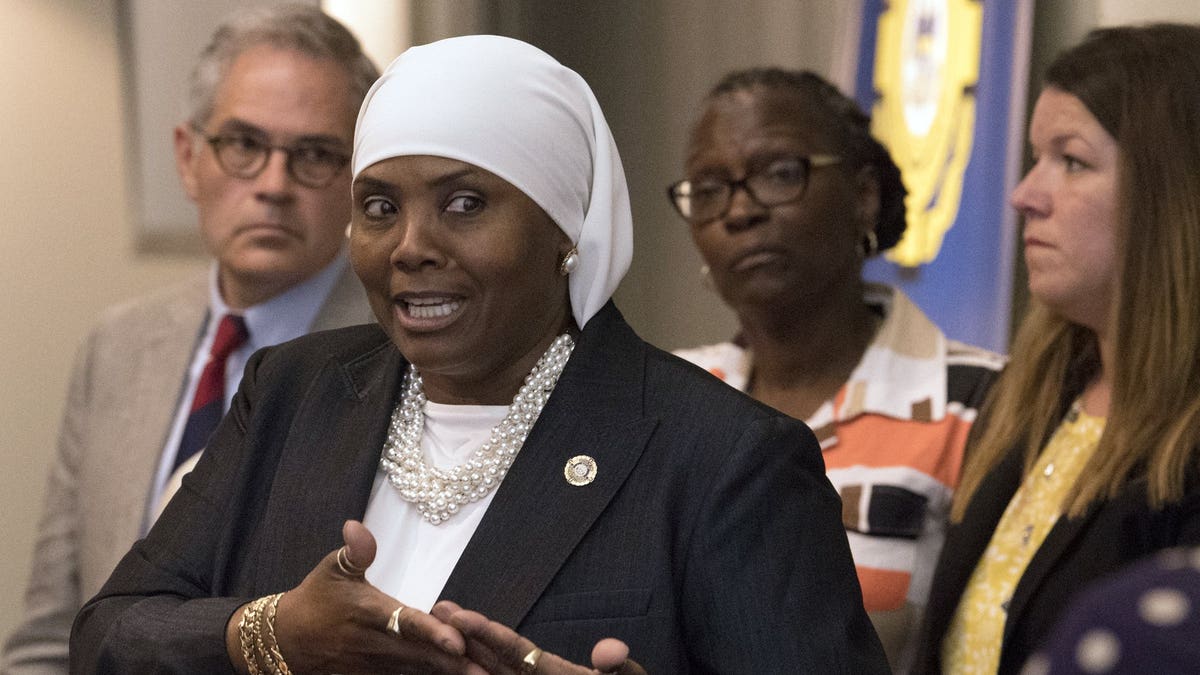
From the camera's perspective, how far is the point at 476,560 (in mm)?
1867

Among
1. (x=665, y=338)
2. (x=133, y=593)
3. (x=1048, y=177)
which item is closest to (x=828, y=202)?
(x=1048, y=177)

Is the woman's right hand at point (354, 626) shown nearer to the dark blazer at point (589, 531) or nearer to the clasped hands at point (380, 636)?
the clasped hands at point (380, 636)

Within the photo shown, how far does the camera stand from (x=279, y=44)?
3.25 metres

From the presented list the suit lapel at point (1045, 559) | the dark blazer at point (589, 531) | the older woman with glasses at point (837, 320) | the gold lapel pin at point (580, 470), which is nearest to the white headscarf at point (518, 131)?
the dark blazer at point (589, 531)

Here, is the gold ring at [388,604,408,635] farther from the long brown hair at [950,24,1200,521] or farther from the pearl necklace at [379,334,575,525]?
the long brown hair at [950,24,1200,521]

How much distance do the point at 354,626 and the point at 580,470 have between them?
35 centimetres

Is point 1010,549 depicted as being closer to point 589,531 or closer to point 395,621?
point 589,531

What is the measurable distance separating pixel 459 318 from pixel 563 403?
0.58 ft

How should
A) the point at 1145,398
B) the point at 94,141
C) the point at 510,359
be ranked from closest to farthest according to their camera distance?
the point at 510,359 < the point at 1145,398 < the point at 94,141

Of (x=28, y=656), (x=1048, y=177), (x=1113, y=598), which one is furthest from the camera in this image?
(x=28, y=656)

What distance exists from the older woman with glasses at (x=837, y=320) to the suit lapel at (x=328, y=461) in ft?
3.75

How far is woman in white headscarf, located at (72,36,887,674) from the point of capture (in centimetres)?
180

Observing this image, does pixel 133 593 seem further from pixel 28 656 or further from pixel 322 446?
pixel 28 656

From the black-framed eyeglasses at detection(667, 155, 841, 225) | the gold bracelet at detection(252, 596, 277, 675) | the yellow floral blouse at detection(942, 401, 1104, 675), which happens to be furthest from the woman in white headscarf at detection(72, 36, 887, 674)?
the black-framed eyeglasses at detection(667, 155, 841, 225)
